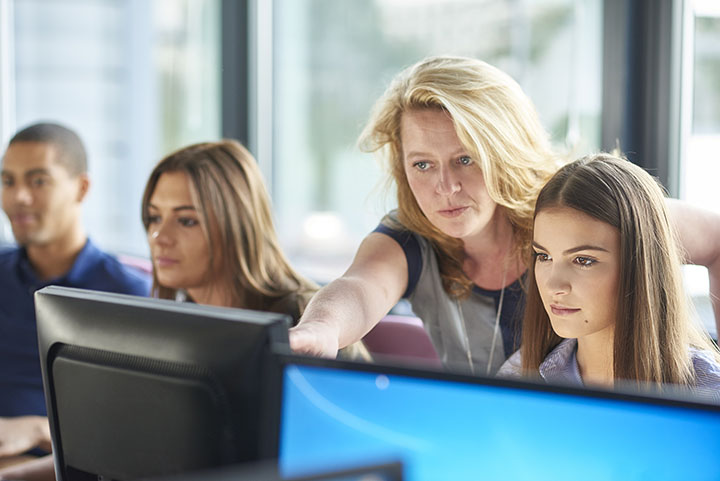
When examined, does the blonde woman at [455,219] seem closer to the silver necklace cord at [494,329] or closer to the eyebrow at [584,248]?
the silver necklace cord at [494,329]

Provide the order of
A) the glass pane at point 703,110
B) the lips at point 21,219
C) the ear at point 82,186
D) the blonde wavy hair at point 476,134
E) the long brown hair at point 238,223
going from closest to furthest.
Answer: the blonde wavy hair at point 476,134 → the long brown hair at point 238,223 → the glass pane at point 703,110 → the lips at point 21,219 → the ear at point 82,186

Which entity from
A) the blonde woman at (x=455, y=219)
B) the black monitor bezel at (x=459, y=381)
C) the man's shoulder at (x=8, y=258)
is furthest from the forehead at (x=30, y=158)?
the black monitor bezel at (x=459, y=381)

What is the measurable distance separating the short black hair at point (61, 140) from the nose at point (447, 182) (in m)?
1.49

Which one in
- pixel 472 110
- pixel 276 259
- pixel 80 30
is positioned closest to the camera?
pixel 472 110

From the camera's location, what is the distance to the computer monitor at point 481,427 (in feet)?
2.28

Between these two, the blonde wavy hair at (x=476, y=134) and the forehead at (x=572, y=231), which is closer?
the forehead at (x=572, y=231)

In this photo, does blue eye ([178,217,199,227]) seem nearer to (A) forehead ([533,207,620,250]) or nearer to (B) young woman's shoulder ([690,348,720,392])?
(A) forehead ([533,207,620,250])

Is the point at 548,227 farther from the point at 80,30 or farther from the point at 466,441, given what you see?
the point at 80,30

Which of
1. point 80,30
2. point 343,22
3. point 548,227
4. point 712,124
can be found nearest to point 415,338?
point 548,227

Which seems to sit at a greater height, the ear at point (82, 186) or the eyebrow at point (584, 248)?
the ear at point (82, 186)

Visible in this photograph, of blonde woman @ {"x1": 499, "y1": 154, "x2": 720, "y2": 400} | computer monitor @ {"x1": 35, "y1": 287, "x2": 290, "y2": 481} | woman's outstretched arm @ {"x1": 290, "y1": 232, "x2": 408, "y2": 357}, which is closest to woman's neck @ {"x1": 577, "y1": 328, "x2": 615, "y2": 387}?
blonde woman @ {"x1": 499, "y1": 154, "x2": 720, "y2": 400}

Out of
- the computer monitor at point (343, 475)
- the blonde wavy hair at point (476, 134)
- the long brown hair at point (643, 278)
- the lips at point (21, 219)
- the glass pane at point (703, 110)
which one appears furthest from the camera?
the lips at point (21, 219)

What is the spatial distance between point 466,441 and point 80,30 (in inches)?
190

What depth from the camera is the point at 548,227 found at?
1354 millimetres
